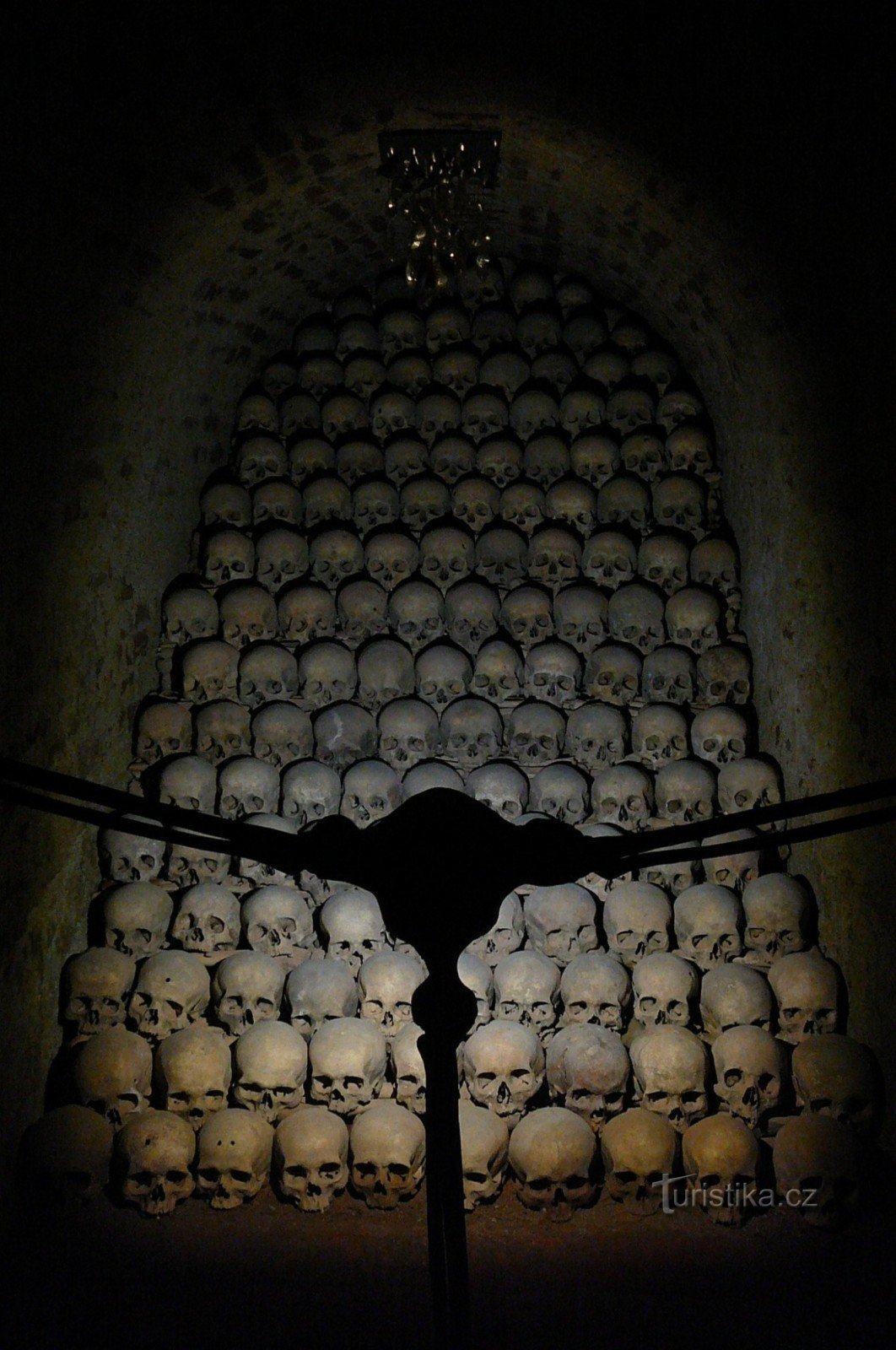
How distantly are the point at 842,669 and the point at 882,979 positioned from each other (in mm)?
782

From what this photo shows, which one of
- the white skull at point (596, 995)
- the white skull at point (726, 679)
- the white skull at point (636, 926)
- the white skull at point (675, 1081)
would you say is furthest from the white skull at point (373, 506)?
the white skull at point (675, 1081)

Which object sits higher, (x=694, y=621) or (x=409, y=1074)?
(x=694, y=621)

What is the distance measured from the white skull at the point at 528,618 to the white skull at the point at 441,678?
0.21 meters

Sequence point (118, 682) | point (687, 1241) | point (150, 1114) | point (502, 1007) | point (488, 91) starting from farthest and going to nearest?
point (118, 682)
point (488, 91)
point (502, 1007)
point (150, 1114)
point (687, 1241)

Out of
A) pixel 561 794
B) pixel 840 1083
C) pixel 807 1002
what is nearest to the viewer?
pixel 840 1083

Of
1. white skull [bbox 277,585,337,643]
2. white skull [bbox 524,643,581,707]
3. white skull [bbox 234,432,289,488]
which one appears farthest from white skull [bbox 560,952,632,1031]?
white skull [bbox 234,432,289,488]

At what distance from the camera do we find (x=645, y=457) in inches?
145

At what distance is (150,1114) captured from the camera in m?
2.56

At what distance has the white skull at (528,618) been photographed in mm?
3461

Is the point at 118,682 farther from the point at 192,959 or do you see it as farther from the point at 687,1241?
the point at 687,1241

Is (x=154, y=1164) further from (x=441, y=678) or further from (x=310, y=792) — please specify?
(x=441, y=678)

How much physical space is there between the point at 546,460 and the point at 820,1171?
229cm

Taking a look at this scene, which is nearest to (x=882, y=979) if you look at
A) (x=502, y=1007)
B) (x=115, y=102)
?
(x=502, y=1007)

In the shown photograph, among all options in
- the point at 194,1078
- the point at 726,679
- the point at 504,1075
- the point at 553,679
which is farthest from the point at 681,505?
the point at 194,1078
